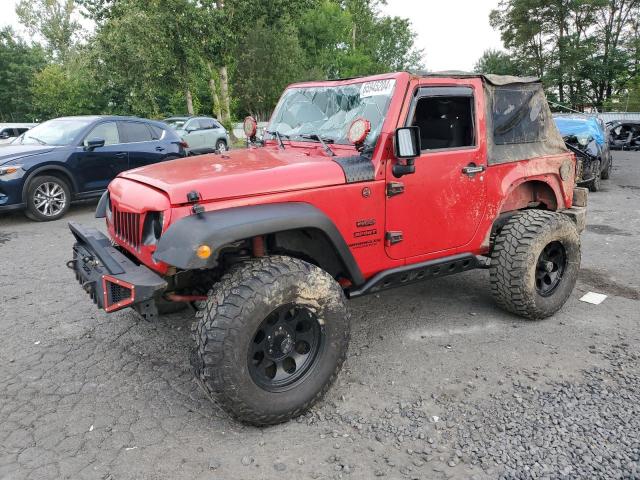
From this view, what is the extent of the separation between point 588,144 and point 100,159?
977 centimetres

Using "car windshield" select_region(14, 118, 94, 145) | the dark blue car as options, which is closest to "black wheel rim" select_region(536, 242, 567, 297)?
the dark blue car

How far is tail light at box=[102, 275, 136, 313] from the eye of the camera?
2.79 m

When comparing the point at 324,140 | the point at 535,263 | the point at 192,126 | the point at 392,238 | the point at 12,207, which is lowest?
the point at 535,263

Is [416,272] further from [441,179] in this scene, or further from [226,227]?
[226,227]

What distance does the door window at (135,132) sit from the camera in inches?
356

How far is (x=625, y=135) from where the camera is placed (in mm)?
19828

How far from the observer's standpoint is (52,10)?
158 ft

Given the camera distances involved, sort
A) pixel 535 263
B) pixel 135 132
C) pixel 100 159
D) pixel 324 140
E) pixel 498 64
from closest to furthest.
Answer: pixel 324 140
pixel 535 263
pixel 100 159
pixel 135 132
pixel 498 64

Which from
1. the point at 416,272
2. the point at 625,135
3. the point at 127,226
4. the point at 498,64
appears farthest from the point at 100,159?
the point at 498,64

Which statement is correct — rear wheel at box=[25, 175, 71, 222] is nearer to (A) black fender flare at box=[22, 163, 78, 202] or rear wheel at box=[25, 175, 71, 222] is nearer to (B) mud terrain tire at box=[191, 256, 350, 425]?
(A) black fender flare at box=[22, 163, 78, 202]

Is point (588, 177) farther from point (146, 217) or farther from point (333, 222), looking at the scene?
point (146, 217)

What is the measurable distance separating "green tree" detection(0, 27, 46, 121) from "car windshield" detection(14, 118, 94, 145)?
3390 centimetres

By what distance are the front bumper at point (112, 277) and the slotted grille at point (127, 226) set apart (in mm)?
95

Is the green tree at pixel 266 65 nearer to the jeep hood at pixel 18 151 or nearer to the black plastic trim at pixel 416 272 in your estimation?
the jeep hood at pixel 18 151
